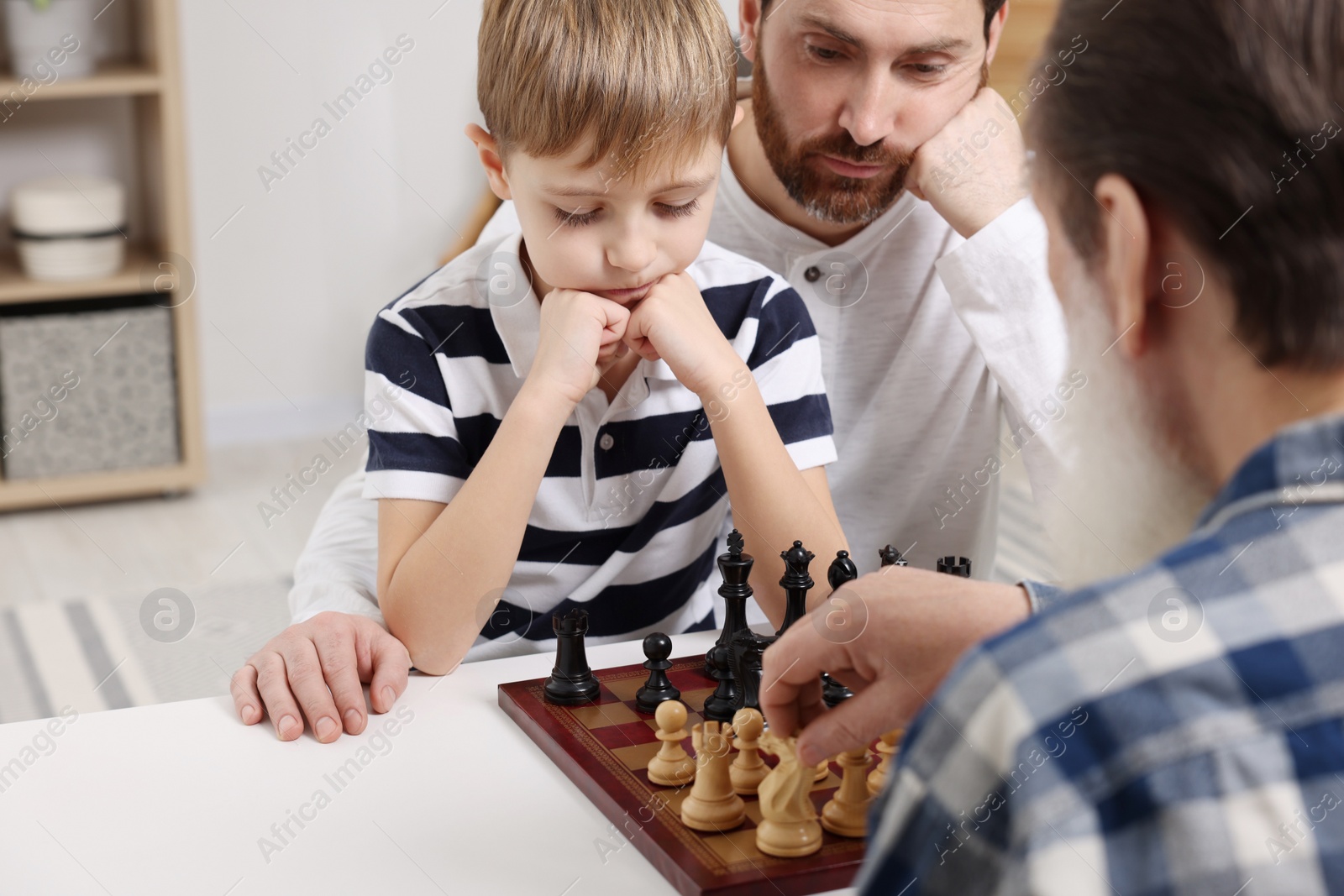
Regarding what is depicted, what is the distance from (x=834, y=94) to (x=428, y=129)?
2.39 meters

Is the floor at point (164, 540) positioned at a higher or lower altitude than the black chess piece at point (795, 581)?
lower

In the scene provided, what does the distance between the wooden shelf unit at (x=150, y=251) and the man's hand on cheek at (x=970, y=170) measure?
2.20m

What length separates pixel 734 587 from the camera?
110 cm

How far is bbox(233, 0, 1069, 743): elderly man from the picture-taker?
1.39m

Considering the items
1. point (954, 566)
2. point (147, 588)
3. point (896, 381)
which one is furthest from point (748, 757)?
point (147, 588)

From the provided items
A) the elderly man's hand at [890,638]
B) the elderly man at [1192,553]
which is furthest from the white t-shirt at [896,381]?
the elderly man at [1192,553]

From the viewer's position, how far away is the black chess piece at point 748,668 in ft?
3.32

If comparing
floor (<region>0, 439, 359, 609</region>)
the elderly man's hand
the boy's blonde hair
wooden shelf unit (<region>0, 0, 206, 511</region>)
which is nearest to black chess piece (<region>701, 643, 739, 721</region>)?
the elderly man's hand

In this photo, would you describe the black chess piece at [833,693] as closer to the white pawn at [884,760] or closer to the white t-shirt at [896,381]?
the white pawn at [884,760]

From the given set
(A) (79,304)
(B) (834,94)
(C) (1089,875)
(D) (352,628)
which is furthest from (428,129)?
(C) (1089,875)

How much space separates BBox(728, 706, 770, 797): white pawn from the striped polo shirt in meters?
0.44

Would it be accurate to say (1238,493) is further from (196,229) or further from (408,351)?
(196,229)

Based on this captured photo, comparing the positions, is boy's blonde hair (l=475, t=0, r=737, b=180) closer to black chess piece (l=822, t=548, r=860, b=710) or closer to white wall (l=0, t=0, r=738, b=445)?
black chess piece (l=822, t=548, r=860, b=710)

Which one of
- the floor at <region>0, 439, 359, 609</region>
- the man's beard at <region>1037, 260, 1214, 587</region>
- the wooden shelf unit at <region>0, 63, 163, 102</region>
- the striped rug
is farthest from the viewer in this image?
the wooden shelf unit at <region>0, 63, 163, 102</region>
